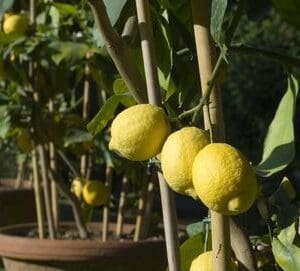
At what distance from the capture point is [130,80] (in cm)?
80

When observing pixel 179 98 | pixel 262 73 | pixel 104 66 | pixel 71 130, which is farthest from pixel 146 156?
pixel 262 73

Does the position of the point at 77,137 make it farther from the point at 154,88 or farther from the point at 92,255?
Answer: the point at 154,88

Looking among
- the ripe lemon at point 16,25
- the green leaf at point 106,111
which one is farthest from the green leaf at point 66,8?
the green leaf at point 106,111

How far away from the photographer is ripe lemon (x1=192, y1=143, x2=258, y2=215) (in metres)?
0.64

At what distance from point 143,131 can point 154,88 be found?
106mm

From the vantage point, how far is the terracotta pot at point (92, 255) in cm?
192

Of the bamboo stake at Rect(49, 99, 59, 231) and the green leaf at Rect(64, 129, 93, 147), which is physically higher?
the green leaf at Rect(64, 129, 93, 147)

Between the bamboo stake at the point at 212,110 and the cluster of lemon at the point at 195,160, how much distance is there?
29 millimetres

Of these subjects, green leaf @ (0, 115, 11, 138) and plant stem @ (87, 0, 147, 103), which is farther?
green leaf @ (0, 115, 11, 138)

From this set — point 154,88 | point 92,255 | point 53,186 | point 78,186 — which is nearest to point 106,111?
point 154,88

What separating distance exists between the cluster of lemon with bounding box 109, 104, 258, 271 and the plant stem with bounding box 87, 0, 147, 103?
0.09 meters

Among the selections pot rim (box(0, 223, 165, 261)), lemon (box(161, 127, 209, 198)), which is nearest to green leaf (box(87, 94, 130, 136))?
lemon (box(161, 127, 209, 198))

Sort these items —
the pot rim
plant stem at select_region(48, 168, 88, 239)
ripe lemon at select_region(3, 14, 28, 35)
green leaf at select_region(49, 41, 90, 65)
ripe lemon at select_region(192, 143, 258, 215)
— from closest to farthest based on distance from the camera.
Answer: ripe lemon at select_region(192, 143, 258, 215) < the pot rim < green leaf at select_region(49, 41, 90, 65) < ripe lemon at select_region(3, 14, 28, 35) < plant stem at select_region(48, 168, 88, 239)

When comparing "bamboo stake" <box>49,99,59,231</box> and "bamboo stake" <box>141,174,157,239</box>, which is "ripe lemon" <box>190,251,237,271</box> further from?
"bamboo stake" <box>49,99,59,231</box>
